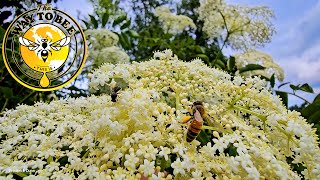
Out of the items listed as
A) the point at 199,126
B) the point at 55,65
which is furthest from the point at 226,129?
the point at 55,65

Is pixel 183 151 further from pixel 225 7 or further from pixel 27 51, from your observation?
pixel 225 7

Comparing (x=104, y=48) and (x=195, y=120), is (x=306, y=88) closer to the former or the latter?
(x=195, y=120)

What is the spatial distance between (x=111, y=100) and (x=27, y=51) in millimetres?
866

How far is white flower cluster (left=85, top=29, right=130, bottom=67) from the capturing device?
6.44 feet

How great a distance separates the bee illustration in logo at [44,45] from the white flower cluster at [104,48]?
16.9 inches

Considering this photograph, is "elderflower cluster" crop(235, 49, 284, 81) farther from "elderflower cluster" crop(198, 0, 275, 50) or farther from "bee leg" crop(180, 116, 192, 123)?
"bee leg" crop(180, 116, 192, 123)

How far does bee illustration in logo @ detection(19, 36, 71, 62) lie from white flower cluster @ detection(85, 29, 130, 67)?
16.9 inches

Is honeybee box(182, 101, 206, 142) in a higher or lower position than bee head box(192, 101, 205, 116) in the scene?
lower

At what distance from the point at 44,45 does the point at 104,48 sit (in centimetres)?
66

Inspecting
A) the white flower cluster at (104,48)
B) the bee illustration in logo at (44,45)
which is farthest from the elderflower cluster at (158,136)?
the white flower cluster at (104,48)

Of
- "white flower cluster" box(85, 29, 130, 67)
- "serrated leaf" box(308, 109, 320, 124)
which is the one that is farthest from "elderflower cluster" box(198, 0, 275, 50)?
"serrated leaf" box(308, 109, 320, 124)

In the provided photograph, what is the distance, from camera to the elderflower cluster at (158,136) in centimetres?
67

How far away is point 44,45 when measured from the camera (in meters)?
1.45

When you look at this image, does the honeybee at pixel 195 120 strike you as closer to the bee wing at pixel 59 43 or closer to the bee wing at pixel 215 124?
the bee wing at pixel 215 124
